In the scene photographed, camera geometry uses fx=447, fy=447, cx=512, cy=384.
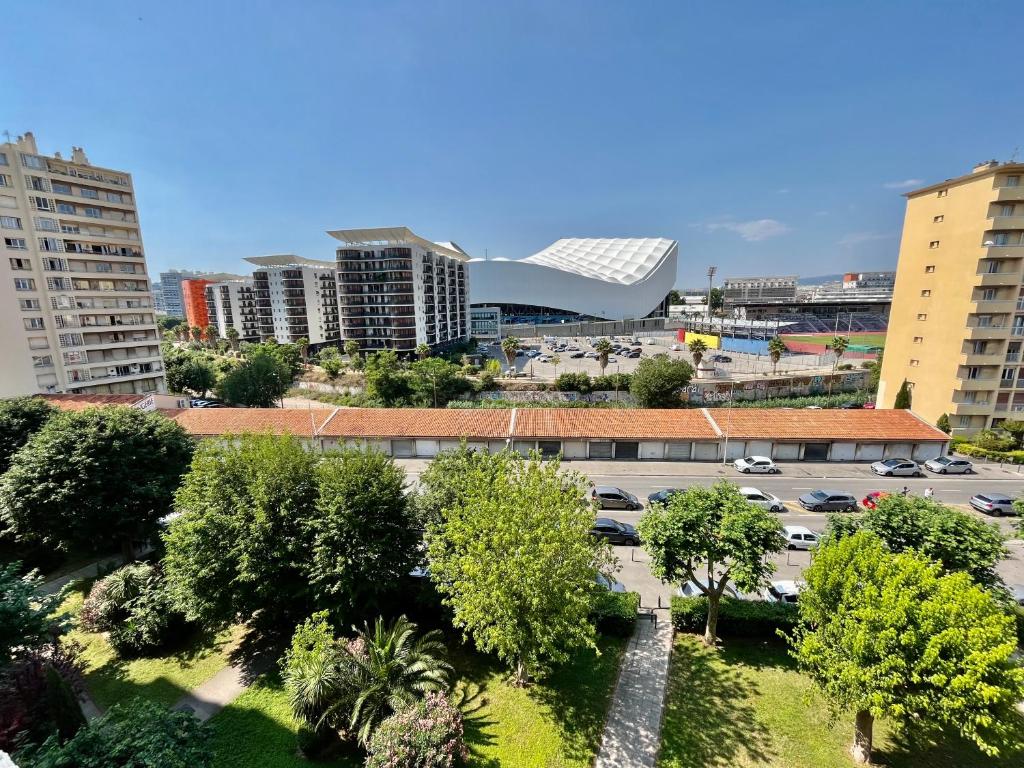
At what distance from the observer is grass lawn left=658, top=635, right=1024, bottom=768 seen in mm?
12258

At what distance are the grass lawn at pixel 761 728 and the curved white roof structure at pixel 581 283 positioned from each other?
406 feet

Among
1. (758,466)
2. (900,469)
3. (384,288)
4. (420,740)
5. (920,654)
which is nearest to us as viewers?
(920,654)

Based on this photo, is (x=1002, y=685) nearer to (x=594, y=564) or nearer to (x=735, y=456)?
(x=594, y=564)

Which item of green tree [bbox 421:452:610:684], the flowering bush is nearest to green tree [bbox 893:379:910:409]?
green tree [bbox 421:452:610:684]

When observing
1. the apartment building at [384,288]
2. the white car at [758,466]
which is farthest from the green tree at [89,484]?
the apartment building at [384,288]

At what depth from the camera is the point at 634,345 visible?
98.0 meters

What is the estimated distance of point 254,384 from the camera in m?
55.8

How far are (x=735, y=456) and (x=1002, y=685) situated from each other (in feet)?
93.0

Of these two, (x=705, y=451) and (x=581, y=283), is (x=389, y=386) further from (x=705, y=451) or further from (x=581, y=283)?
(x=581, y=283)

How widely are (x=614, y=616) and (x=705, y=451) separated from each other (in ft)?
78.2

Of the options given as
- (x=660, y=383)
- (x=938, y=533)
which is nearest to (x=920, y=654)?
(x=938, y=533)

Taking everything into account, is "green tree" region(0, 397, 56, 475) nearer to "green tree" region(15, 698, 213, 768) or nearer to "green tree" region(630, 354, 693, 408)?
"green tree" region(15, 698, 213, 768)

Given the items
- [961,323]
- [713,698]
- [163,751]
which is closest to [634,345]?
[961,323]

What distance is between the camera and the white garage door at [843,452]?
121 feet
